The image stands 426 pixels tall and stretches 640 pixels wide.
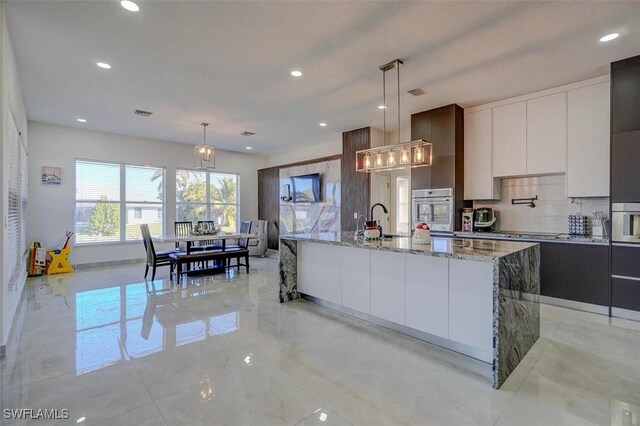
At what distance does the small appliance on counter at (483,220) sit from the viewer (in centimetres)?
482

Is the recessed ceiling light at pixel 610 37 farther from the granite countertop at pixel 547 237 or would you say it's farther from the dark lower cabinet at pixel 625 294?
the dark lower cabinet at pixel 625 294

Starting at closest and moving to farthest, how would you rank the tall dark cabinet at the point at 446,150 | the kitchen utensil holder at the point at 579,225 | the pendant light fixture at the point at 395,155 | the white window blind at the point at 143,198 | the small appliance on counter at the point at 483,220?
the pendant light fixture at the point at 395,155 → the kitchen utensil holder at the point at 579,225 → the small appliance on counter at the point at 483,220 → the tall dark cabinet at the point at 446,150 → the white window blind at the point at 143,198

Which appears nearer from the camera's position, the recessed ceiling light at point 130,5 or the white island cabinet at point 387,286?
the recessed ceiling light at point 130,5

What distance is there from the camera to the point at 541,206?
4.58 metres

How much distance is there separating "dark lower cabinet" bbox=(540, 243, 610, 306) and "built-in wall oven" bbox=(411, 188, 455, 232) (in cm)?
135

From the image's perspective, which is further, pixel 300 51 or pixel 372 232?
pixel 372 232

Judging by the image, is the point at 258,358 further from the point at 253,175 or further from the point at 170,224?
the point at 253,175

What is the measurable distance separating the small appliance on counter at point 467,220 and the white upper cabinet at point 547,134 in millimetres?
1020

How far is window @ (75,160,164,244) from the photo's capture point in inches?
265

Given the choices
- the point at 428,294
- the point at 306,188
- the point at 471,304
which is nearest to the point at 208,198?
the point at 306,188

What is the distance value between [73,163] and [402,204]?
7410 mm

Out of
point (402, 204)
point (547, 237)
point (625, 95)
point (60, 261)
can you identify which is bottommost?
point (60, 261)

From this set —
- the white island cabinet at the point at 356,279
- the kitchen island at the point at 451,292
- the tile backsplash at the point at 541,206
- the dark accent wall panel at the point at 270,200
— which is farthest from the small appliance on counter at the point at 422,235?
the dark accent wall panel at the point at 270,200

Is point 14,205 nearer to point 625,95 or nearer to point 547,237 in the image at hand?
point 547,237
